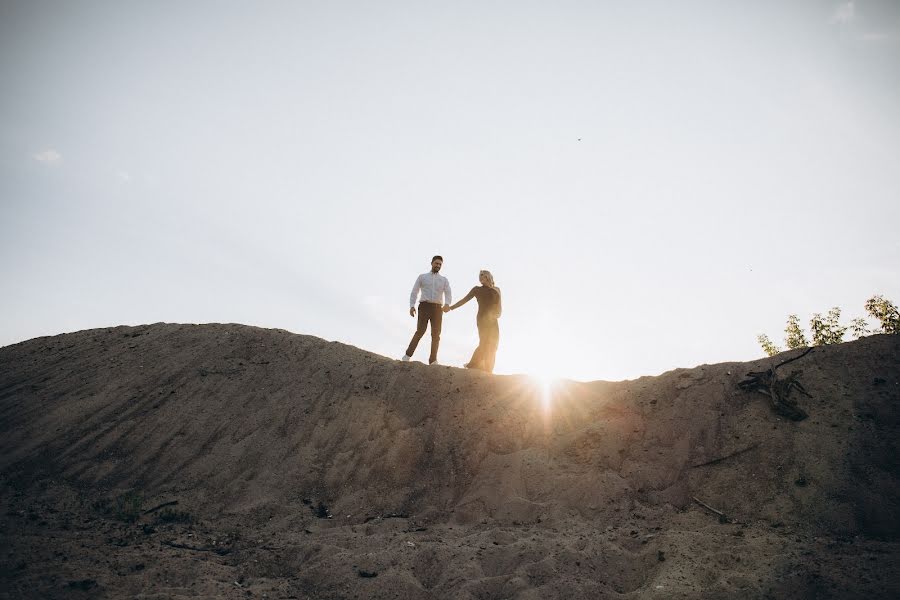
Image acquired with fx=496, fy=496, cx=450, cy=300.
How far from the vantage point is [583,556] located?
→ 4.43m

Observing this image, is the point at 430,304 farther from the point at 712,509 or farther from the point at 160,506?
the point at 712,509

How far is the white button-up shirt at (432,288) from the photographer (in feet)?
29.8

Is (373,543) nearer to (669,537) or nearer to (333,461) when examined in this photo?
(333,461)

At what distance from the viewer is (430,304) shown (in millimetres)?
9070

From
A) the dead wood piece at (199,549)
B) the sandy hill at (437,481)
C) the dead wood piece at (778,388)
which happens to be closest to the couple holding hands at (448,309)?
the sandy hill at (437,481)

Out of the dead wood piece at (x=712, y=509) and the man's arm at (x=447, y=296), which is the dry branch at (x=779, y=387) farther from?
the man's arm at (x=447, y=296)

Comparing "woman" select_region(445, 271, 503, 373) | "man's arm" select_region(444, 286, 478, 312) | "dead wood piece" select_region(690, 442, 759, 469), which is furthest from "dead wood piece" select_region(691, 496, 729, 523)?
"man's arm" select_region(444, 286, 478, 312)

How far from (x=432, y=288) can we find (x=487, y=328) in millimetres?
1242

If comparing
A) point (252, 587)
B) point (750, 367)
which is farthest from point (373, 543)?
point (750, 367)

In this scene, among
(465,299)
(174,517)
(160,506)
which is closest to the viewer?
(174,517)

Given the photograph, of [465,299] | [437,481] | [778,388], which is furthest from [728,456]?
[465,299]

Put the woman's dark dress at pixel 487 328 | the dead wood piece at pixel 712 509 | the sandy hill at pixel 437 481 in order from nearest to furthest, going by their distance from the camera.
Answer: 1. the sandy hill at pixel 437 481
2. the dead wood piece at pixel 712 509
3. the woman's dark dress at pixel 487 328

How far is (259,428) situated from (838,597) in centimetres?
665

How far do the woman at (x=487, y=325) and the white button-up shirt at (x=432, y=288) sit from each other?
0.57 m
